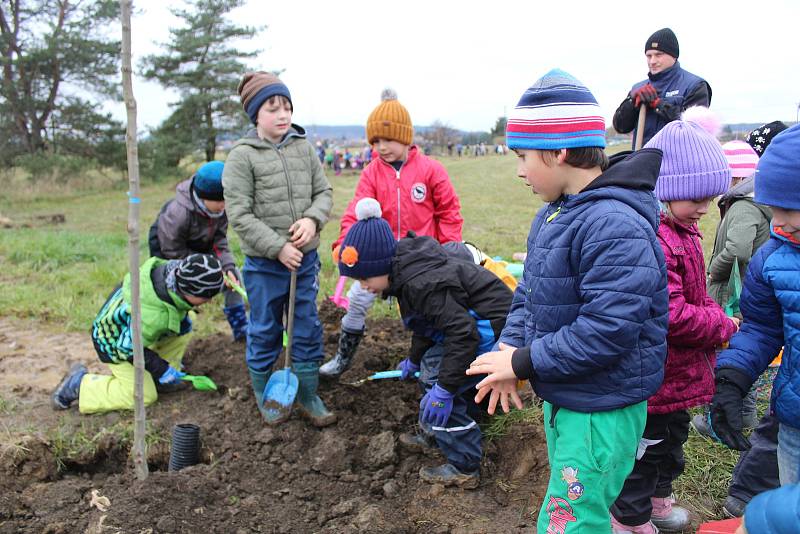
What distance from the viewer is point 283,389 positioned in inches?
139

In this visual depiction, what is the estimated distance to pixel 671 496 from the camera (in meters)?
2.59

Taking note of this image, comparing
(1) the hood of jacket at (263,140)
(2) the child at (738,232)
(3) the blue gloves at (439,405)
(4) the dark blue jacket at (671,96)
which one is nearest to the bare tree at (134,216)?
(1) the hood of jacket at (263,140)

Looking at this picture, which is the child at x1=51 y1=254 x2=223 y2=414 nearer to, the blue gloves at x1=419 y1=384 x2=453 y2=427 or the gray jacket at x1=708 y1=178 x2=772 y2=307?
the blue gloves at x1=419 y1=384 x2=453 y2=427

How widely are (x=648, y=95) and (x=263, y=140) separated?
9.47 ft

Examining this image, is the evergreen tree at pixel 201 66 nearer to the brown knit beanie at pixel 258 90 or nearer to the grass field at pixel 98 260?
the grass field at pixel 98 260

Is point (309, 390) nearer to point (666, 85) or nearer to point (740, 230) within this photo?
point (740, 230)

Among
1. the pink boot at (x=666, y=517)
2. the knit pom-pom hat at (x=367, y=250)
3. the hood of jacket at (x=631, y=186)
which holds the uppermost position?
the hood of jacket at (x=631, y=186)

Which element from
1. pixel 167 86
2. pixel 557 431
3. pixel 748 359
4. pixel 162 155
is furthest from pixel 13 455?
pixel 167 86

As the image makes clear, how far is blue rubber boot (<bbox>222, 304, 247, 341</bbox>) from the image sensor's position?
471 cm

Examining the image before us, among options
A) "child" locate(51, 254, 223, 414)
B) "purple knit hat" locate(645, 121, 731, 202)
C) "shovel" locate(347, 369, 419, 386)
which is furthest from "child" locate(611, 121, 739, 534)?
"child" locate(51, 254, 223, 414)

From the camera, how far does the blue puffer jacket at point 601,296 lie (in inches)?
64.0

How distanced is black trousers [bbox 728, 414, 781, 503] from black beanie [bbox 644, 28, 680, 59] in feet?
9.70

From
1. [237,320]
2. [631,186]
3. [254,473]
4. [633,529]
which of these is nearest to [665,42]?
[631,186]

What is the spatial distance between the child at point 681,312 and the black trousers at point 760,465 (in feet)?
1.39
